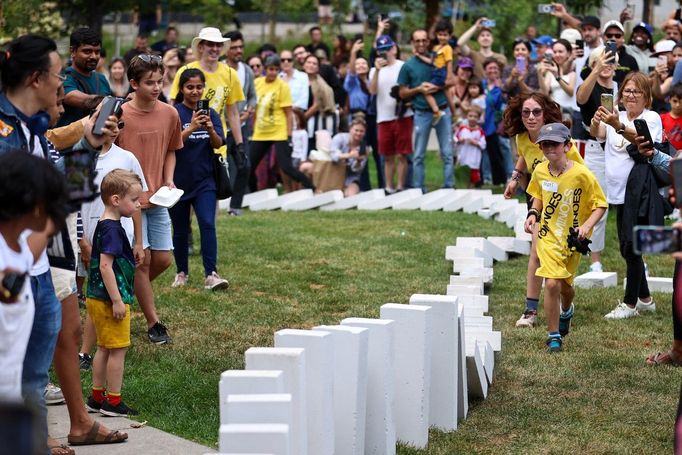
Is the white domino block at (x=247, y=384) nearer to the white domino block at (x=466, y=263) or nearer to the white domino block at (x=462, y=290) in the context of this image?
the white domino block at (x=462, y=290)

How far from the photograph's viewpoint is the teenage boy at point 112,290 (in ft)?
22.4

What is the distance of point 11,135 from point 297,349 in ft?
4.89

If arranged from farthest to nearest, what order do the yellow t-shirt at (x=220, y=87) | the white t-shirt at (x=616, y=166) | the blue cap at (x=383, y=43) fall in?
the blue cap at (x=383, y=43)
the yellow t-shirt at (x=220, y=87)
the white t-shirt at (x=616, y=166)

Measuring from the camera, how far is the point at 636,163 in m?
9.49

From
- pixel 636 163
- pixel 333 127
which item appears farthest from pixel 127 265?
pixel 333 127

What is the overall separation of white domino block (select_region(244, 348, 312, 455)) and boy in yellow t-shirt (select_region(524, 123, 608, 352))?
3.96 m

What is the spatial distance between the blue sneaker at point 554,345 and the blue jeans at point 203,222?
3077 mm

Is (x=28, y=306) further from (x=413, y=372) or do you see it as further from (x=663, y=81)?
(x=663, y=81)

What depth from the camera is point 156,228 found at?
8.89 meters

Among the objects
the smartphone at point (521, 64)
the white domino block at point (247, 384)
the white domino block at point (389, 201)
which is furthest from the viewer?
the smartphone at point (521, 64)

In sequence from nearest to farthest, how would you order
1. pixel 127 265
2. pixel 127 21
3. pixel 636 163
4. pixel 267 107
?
pixel 127 265 < pixel 636 163 < pixel 267 107 < pixel 127 21

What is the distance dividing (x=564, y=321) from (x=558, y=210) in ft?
2.89

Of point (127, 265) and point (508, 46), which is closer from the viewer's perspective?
point (127, 265)

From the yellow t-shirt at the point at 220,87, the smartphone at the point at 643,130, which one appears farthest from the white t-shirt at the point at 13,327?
the yellow t-shirt at the point at 220,87
